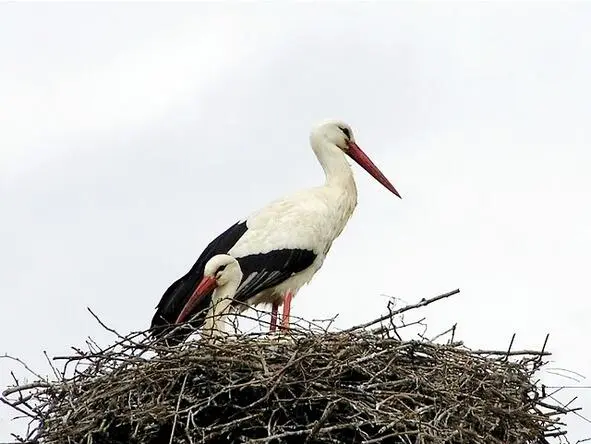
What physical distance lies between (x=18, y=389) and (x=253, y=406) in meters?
0.96

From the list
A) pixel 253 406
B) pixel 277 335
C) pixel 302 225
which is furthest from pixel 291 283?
pixel 253 406

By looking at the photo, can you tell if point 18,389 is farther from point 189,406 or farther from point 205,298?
point 205,298

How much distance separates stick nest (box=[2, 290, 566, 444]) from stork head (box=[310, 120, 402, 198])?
2309 millimetres

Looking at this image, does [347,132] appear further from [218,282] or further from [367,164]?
[218,282]

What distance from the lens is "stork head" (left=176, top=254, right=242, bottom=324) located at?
657cm

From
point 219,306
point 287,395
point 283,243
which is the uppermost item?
point 283,243

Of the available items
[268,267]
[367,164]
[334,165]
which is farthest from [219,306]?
[367,164]

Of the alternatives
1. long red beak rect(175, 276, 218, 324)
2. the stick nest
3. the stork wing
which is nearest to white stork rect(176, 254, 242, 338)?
long red beak rect(175, 276, 218, 324)

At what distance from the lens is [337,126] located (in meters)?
7.76

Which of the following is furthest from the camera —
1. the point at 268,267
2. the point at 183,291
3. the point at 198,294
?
the point at 268,267

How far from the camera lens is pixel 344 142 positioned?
7773 millimetres

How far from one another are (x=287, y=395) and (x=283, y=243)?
2.00 meters

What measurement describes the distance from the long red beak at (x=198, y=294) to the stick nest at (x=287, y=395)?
98 cm

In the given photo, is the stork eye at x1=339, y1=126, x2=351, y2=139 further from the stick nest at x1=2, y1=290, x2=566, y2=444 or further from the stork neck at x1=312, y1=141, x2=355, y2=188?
the stick nest at x1=2, y1=290, x2=566, y2=444
